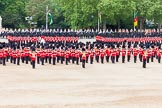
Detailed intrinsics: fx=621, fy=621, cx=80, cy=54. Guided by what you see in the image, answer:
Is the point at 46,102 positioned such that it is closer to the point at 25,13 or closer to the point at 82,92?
the point at 82,92

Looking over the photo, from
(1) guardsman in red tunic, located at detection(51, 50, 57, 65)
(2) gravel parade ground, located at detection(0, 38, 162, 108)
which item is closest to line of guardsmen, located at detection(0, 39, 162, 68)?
(1) guardsman in red tunic, located at detection(51, 50, 57, 65)

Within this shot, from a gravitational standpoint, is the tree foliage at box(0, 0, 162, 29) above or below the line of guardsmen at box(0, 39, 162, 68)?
above

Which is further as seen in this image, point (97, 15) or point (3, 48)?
point (97, 15)

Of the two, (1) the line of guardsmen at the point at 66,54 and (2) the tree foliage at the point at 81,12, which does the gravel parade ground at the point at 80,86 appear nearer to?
(1) the line of guardsmen at the point at 66,54


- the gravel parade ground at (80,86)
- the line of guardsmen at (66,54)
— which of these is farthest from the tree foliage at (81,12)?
the gravel parade ground at (80,86)

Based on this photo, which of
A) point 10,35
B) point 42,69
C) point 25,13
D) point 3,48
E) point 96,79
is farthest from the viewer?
point 25,13

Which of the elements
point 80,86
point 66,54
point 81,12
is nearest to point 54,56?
point 66,54

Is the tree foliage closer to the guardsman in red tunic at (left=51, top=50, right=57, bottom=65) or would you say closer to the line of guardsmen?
the line of guardsmen

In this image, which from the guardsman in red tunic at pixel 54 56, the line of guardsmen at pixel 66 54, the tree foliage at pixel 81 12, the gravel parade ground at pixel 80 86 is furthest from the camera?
the tree foliage at pixel 81 12

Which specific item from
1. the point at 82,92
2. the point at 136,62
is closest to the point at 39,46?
the point at 136,62

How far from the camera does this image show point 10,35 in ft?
194

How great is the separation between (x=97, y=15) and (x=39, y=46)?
40.8m

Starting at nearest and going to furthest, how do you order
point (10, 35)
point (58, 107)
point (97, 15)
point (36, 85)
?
point (58, 107) < point (36, 85) < point (10, 35) < point (97, 15)

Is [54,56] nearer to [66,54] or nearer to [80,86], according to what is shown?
[66,54]
